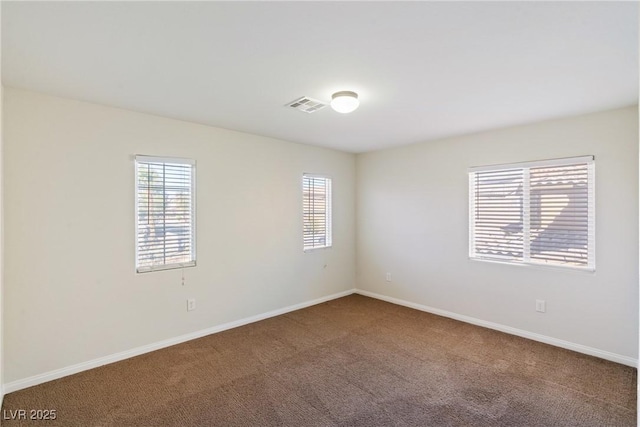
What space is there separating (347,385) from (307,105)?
2480 millimetres

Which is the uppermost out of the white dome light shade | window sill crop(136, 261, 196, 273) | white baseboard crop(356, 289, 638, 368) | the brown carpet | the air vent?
the air vent

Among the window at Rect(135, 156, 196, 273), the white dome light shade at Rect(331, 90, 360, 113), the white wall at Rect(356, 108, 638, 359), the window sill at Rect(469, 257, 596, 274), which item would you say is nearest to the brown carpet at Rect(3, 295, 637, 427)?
the white wall at Rect(356, 108, 638, 359)

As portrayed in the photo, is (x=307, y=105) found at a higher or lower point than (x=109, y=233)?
higher

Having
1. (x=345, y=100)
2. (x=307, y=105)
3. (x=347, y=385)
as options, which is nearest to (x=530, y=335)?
(x=347, y=385)

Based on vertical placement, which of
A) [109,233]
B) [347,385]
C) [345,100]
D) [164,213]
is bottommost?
[347,385]

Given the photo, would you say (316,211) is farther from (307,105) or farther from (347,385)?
(347,385)

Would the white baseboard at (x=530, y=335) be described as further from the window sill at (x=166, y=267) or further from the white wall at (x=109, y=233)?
the window sill at (x=166, y=267)

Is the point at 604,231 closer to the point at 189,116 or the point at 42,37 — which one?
the point at 189,116

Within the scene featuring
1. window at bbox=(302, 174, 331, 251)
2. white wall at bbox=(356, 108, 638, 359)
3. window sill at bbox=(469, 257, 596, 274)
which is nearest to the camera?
white wall at bbox=(356, 108, 638, 359)

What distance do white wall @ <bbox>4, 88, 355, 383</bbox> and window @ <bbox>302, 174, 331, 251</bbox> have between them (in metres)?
0.42

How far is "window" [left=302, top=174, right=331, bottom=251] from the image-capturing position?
4.71 meters

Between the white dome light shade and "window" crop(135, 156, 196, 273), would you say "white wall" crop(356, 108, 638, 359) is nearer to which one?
the white dome light shade

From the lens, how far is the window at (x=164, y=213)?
316 cm

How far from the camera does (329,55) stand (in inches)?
78.6
